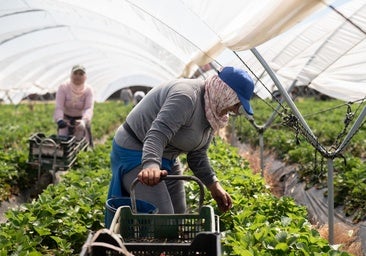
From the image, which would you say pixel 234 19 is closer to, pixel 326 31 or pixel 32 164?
pixel 326 31

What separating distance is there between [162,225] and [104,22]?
8288 mm

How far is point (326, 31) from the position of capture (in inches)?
253

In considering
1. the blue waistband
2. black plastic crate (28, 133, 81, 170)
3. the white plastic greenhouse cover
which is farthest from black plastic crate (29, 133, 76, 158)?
the blue waistband

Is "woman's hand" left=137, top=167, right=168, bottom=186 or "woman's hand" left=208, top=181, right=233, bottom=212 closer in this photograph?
"woman's hand" left=137, top=167, right=168, bottom=186

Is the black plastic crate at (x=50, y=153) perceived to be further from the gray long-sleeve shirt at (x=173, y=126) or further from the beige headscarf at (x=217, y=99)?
the beige headscarf at (x=217, y=99)

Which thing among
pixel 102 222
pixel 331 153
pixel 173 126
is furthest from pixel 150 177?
pixel 331 153

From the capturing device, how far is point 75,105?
821 cm

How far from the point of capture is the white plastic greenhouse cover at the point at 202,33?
154 inches

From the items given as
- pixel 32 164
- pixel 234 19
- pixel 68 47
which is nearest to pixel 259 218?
pixel 234 19

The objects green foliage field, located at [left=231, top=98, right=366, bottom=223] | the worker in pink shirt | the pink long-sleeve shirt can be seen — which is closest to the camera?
green foliage field, located at [left=231, top=98, right=366, bottom=223]

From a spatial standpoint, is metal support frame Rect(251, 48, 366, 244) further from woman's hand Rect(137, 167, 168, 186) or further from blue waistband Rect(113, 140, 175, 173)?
woman's hand Rect(137, 167, 168, 186)

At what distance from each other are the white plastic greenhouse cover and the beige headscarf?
2.20 feet

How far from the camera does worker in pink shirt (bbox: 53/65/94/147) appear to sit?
7.76 m

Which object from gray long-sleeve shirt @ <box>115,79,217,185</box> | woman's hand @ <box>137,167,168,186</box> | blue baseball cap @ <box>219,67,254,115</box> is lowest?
woman's hand @ <box>137,167,168,186</box>
